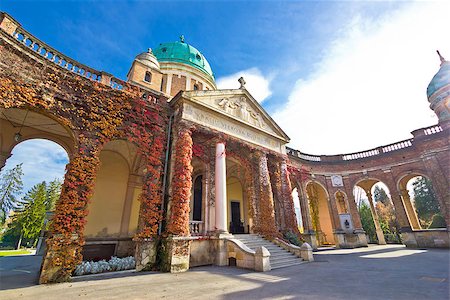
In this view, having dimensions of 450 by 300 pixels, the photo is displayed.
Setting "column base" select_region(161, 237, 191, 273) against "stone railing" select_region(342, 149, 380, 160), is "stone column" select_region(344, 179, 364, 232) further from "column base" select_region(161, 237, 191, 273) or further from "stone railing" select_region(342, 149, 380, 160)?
"column base" select_region(161, 237, 191, 273)

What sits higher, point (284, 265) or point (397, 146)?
point (397, 146)

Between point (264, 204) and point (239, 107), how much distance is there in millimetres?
6878

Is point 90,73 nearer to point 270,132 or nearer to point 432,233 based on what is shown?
point 270,132

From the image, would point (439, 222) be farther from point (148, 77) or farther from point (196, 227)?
point (148, 77)

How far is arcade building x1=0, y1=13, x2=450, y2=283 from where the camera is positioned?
7.71 m

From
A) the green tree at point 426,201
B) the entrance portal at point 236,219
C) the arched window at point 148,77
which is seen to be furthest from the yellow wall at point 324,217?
the arched window at point 148,77

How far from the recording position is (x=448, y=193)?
49.1ft

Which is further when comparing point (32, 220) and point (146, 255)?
point (32, 220)

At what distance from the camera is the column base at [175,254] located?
802cm

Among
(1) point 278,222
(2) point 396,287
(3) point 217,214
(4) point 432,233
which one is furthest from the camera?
(4) point 432,233

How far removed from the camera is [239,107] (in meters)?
14.3

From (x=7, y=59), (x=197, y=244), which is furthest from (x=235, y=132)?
(x=7, y=59)

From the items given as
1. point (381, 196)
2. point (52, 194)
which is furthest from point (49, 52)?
point (381, 196)

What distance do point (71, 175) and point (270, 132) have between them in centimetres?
1266
